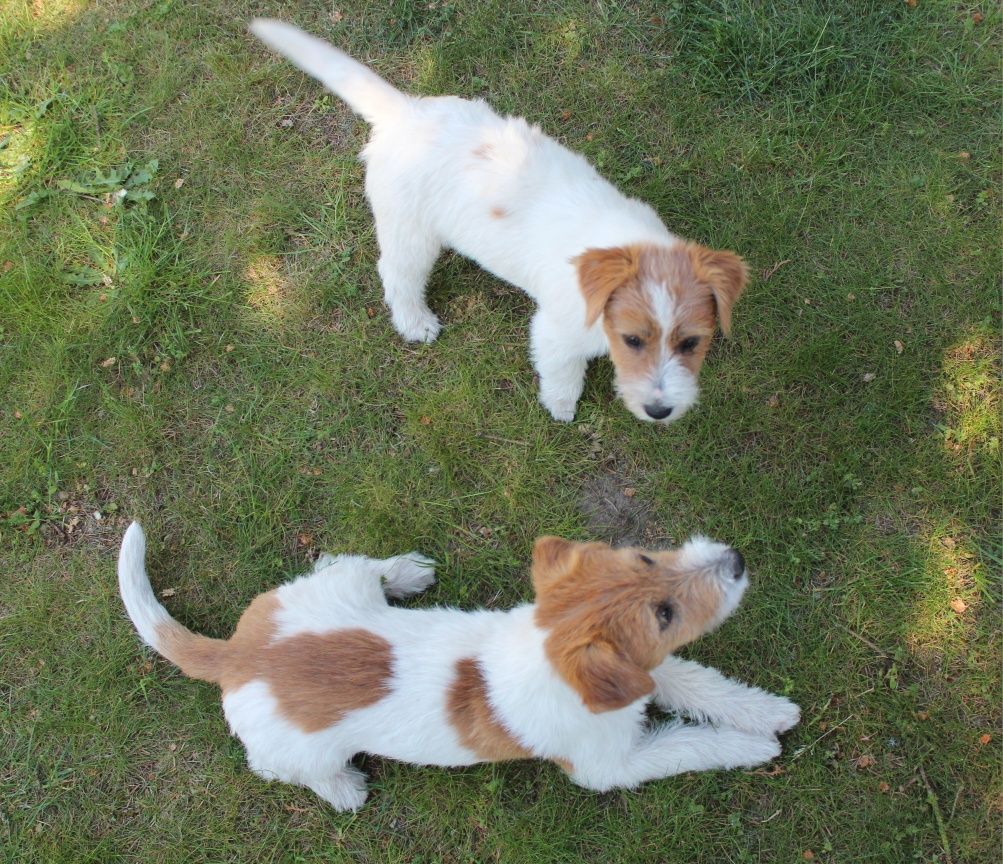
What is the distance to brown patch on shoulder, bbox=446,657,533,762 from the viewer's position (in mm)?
3434

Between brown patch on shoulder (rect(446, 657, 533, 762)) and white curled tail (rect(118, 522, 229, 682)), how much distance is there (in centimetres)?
125

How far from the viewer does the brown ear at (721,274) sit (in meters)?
3.43

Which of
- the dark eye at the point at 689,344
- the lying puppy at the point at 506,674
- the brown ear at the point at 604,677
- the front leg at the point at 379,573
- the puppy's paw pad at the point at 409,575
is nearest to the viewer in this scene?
the brown ear at the point at 604,677

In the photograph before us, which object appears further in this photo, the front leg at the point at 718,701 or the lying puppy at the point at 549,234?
the front leg at the point at 718,701

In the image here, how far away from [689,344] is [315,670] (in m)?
2.41

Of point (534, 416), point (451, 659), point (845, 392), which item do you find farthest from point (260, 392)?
point (845, 392)

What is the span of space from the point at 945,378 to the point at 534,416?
2.61 m

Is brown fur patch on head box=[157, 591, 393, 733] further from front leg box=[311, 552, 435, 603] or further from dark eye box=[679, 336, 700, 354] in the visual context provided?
dark eye box=[679, 336, 700, 354]

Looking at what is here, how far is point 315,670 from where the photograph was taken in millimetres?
3432

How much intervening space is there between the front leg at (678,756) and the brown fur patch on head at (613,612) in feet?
3.26

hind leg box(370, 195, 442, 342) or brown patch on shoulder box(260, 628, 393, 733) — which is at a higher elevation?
hind leg box(370, 195, 442, 342)

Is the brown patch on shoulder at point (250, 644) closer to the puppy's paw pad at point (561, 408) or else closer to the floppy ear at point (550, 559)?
the floppy ear at point (550, 559)

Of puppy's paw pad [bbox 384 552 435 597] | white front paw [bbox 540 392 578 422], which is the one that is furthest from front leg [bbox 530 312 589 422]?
puppy's paw pad [bbox 384 552 435 597]

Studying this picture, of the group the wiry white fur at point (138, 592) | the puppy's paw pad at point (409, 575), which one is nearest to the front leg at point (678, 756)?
the puppy's paw pad at point (409, 575)
